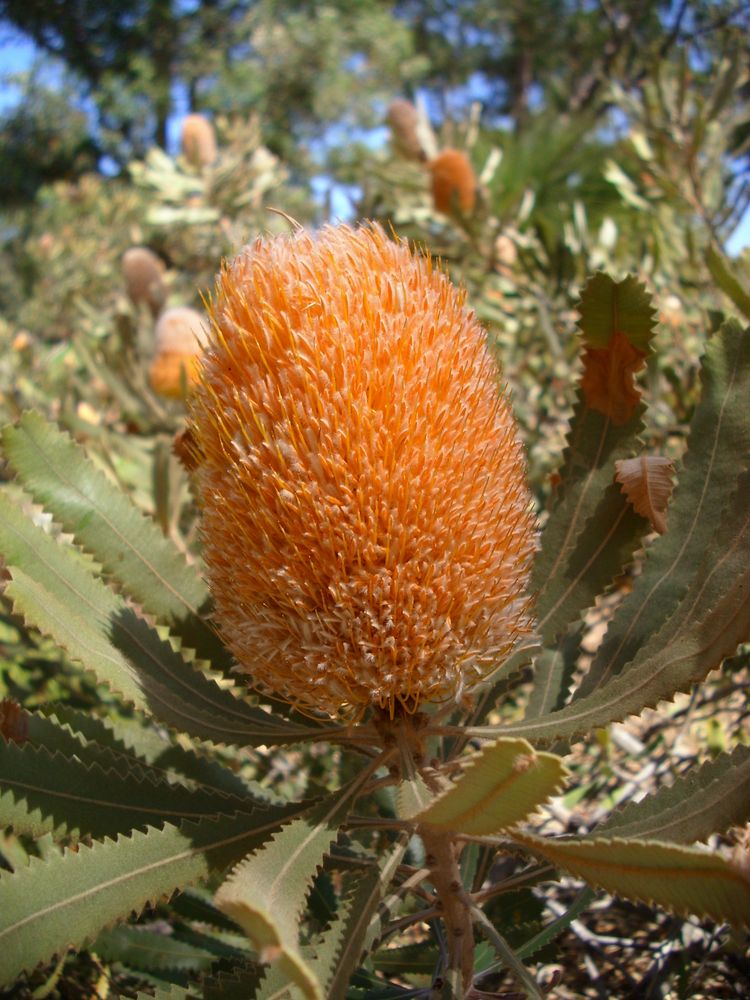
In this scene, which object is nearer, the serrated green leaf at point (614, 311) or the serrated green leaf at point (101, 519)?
the serrated green leaf at point (614, 311)

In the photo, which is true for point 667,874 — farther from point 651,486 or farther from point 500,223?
point 500,223

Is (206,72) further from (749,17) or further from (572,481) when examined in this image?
(572,481)

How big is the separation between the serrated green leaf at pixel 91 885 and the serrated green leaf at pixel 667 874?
40 centimetres

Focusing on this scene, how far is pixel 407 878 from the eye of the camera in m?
1.19

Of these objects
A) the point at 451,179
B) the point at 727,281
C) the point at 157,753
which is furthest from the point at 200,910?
the point at 451,179

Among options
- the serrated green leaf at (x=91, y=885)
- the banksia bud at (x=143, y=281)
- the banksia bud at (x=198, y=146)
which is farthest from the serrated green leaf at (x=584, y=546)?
the banksia bud at (x=198, y=146)

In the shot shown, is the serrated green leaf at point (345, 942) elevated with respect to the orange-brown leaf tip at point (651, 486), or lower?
lower

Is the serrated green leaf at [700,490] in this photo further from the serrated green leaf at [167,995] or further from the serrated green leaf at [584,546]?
the serrated green leaf at [167,995]

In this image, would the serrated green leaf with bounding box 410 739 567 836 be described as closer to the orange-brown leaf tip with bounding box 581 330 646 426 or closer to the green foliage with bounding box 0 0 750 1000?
the green foliage with bounding box 0 0 750 1000

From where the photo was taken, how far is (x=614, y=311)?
1.22 meters

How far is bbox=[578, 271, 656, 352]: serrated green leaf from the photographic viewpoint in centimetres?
120

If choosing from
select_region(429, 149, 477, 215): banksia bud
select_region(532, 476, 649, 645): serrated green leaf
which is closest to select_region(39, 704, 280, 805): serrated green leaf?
select_region(532, 476, 649, 645): serrated green leaf

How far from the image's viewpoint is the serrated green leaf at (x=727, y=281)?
4.89 feet

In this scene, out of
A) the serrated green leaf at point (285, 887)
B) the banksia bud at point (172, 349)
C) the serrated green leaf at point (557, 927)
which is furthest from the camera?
the banksia bud at point (172, 349)
